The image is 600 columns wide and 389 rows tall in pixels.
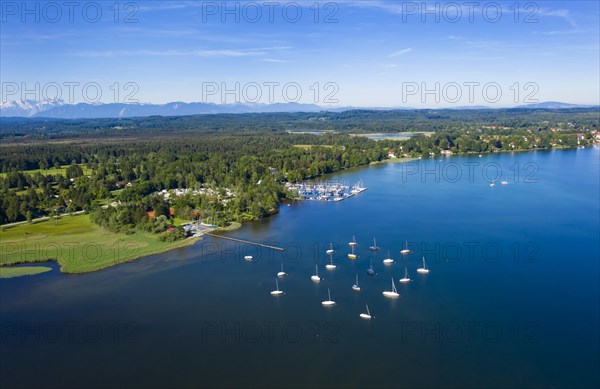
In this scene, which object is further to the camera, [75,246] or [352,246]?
[75,246]

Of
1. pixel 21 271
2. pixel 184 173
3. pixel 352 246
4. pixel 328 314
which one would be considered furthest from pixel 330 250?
pixel 184 173

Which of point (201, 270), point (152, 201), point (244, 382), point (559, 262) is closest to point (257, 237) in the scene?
point (201, 270)

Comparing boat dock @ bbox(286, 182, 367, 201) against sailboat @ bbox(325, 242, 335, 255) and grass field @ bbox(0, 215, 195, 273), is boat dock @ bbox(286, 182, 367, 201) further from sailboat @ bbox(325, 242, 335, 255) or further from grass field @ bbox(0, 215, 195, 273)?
grass field @ bbox(0, 215, 195, 273)

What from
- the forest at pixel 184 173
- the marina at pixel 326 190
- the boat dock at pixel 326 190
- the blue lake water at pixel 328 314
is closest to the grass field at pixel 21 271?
the blue lake water at pixel 328 314

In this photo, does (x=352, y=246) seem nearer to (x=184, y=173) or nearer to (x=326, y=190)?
(x=326, y=190)

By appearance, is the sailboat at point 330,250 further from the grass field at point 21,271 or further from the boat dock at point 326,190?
the grass field at point 21,271

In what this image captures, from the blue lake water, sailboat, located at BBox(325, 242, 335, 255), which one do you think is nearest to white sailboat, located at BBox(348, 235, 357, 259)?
the blue lake water
